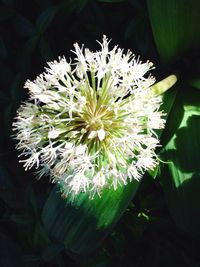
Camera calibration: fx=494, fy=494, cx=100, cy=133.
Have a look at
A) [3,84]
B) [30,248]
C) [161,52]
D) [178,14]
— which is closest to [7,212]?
[30,248]

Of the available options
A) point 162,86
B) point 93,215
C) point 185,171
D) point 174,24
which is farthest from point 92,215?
point 174,24

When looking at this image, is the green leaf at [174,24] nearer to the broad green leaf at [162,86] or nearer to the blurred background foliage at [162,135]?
the blurred background foliage at [162,135]

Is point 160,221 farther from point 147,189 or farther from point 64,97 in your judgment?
point 64,97

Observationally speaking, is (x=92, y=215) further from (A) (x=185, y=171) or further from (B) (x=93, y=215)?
(A) (x=185, y=171)

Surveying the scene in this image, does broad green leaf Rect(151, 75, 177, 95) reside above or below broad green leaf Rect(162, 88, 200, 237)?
above

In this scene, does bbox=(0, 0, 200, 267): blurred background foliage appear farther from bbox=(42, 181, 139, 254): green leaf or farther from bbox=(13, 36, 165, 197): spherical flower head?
bbox=(13, 36, 165, 197): spherical flower head

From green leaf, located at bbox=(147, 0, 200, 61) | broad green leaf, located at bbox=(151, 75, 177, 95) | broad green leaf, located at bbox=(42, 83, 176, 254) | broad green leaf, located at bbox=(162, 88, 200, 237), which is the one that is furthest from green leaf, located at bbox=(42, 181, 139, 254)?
green leaf, located at bbox=(147, 0, 200, 61)
